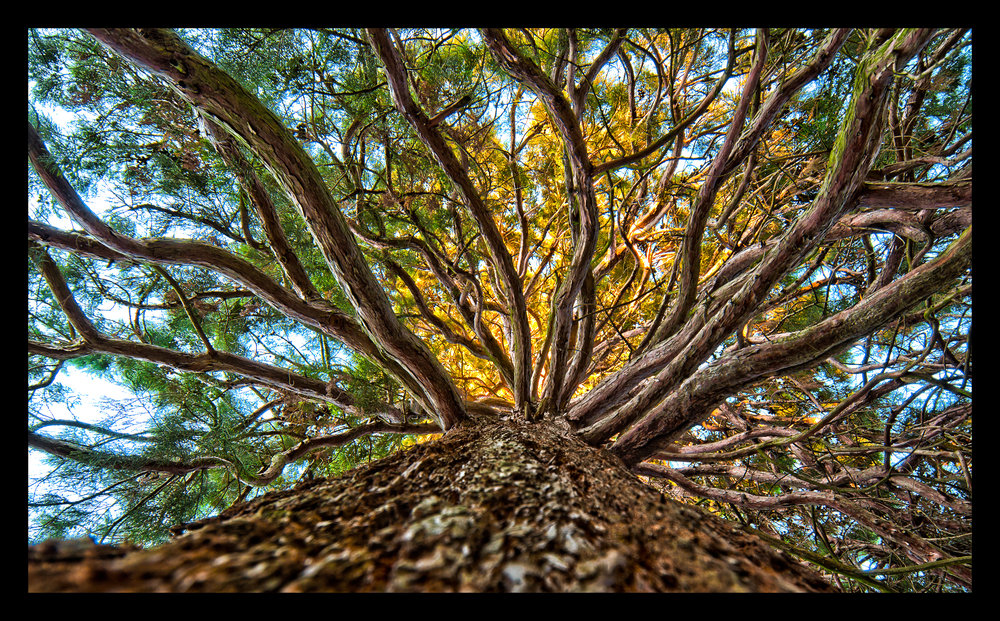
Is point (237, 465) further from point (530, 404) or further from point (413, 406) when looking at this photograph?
point (530, 404)

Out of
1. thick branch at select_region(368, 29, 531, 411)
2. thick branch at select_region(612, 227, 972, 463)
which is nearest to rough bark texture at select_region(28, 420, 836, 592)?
thick branch at select_region(612, 227, 972, 463)

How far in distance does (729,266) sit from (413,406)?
2.15m

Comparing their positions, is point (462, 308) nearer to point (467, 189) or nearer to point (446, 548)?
point (467, 189)

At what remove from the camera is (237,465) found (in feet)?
6.15

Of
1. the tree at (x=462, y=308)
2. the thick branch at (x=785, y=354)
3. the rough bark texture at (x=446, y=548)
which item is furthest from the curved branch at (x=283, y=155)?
the thick branch at (x=785, y=354)

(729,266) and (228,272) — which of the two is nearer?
(228,272)

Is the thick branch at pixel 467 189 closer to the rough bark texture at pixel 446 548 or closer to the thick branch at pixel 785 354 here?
the thick branch at pixel 785 354

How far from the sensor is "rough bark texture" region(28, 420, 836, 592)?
0.38 meters

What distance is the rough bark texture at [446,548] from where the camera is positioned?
1.25 ft

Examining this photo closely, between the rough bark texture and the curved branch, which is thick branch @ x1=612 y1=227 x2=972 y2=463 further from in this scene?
the curved branch

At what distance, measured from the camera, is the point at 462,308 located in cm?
280

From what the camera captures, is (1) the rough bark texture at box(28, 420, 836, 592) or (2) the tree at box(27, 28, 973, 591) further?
(2) the tree at box(27, 28, 973, 591)
